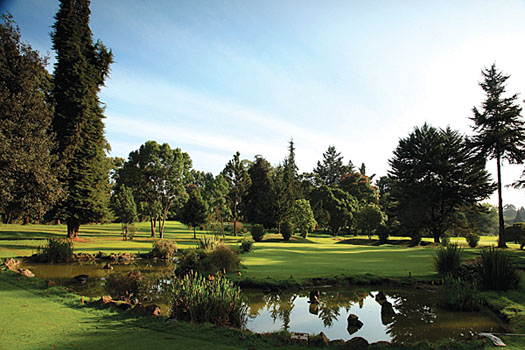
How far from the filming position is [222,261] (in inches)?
502

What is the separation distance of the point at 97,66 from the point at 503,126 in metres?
37.8

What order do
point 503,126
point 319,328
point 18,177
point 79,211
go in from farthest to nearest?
point 503,126, point 79,211, point 18,177, point 319,328

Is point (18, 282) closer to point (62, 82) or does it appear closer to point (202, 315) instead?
point (202, 315)

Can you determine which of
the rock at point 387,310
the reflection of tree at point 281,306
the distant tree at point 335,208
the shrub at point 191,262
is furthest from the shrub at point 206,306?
the distant tree at point 335,208

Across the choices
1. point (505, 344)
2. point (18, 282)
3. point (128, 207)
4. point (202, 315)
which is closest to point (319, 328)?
point (202, 315)

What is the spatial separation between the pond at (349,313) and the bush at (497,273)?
5.63 ft

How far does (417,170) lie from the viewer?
38875 millimetres

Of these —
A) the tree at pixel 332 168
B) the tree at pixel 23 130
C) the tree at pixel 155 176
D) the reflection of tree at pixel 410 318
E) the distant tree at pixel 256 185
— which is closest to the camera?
the reflection of tree at pixel 410 318

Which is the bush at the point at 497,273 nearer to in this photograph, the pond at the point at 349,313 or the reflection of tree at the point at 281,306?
the pond at the point at 349,313

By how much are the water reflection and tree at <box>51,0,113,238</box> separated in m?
19.9

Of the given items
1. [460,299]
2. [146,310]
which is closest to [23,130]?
[146,310]

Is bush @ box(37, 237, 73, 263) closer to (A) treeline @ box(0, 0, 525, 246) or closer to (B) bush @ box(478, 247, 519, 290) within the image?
(A) treeline @ box(0, 0, 525, 246)

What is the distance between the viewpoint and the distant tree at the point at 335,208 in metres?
50.6

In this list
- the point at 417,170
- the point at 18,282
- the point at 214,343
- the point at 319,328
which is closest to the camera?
the point at 214,343
